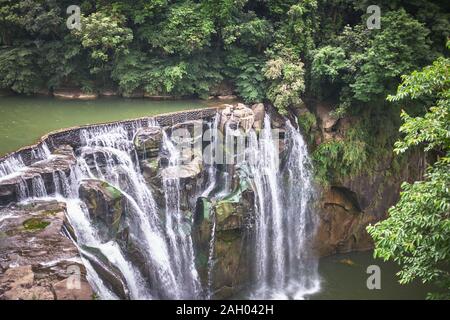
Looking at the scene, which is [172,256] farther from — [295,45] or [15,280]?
[295,45]

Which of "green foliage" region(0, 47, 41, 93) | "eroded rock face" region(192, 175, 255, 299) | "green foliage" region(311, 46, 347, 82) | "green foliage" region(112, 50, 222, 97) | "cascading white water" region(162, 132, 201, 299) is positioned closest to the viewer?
"cascading white water" region(162, 132, 201, 299)

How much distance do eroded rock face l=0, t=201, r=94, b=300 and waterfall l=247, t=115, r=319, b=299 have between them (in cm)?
622

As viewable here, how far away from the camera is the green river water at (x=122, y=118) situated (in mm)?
12477

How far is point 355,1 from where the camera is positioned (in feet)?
46.2

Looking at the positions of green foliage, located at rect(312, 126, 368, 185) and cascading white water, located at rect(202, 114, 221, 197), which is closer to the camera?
cascading white water, located at rect(202, 114, 221, 197)

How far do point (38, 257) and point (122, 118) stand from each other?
660 cm

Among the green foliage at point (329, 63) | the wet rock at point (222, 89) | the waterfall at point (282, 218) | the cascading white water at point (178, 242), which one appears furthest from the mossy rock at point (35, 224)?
the green foliage at point (329, 63)

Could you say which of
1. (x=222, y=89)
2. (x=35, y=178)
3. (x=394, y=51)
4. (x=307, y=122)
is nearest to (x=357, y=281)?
(x=307, y=122)

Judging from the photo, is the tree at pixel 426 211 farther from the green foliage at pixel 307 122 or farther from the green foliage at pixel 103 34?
the green foliage at pixel 103 34

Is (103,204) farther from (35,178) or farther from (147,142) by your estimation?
(147,142)

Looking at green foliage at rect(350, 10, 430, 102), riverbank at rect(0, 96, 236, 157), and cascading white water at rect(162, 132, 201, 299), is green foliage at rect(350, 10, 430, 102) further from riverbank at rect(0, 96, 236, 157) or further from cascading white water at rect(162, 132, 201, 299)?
cascading white water at rect(162, 132, 201, 299)

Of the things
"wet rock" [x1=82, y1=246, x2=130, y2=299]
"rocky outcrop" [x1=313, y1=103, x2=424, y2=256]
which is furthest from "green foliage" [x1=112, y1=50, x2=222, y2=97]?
"wet rock" [x1=82, y1=246, x2=130, y2=299]

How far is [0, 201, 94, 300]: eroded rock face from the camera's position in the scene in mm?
6961

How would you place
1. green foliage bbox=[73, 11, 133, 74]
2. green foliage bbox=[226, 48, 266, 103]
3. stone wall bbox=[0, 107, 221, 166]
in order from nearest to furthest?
stone wall bbox=[0, 107, 221, 166], green foliage bbox=[73, 11, 133, 74], green foliage bbox=[226, 48, 266, 103]
